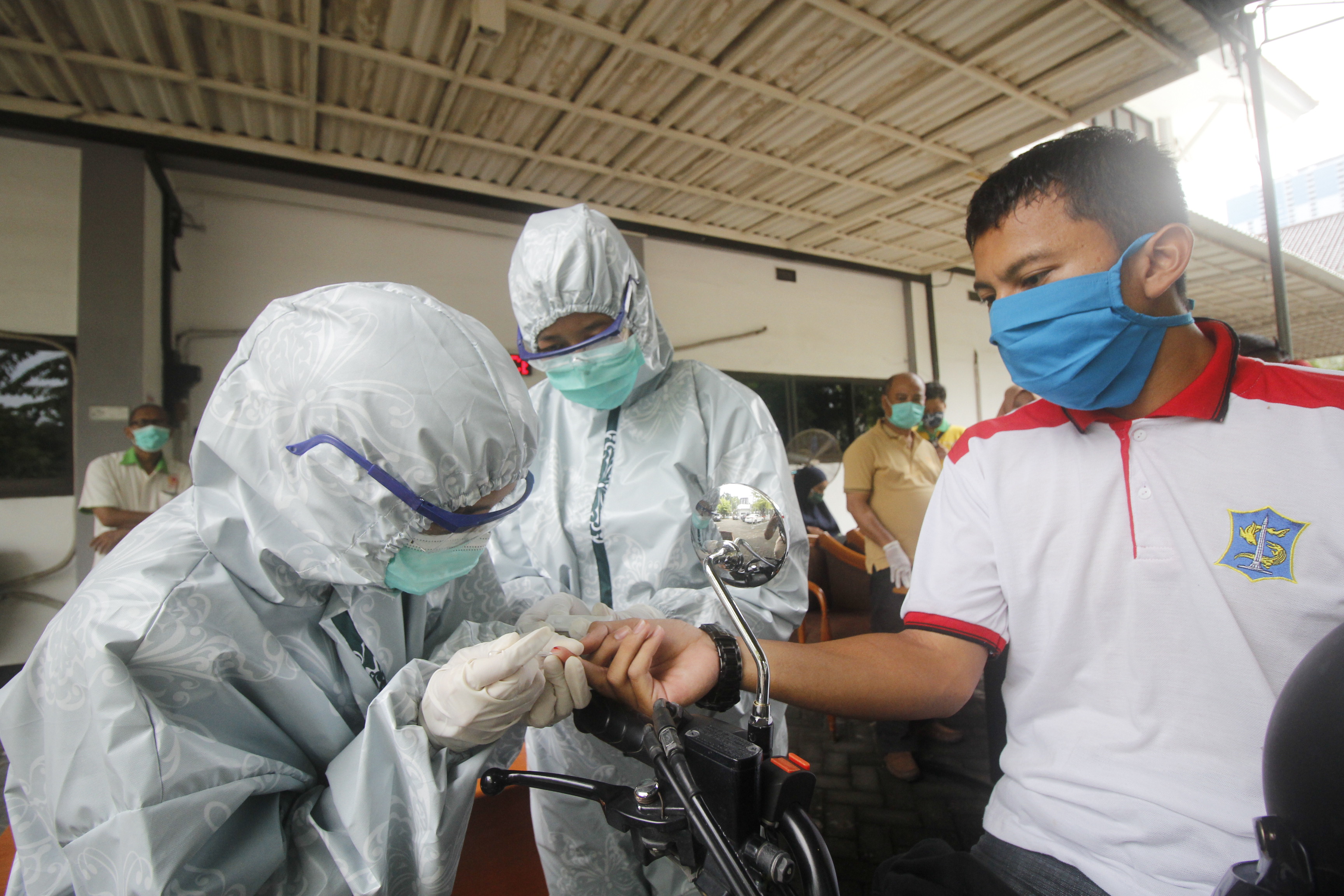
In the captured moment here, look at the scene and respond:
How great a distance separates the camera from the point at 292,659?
0.97 meters

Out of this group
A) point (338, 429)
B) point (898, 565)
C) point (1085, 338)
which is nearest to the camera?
point (338, 429)

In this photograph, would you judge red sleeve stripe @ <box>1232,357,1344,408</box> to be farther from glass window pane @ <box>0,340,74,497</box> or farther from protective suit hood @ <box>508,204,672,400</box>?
glass window pane @ <box>0,340,74,497</box>

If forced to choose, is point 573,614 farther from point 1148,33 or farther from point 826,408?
point 826,408

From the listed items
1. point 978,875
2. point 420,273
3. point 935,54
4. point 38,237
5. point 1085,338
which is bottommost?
point 978,875

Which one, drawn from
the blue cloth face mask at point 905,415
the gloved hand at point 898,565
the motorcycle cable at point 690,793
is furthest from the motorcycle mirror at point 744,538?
the blue cloth face mask at point 905,415

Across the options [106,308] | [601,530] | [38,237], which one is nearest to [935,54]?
[601,530]

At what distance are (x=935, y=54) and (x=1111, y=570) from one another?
4.93 m

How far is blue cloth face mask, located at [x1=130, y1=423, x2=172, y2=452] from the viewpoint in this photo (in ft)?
14.0

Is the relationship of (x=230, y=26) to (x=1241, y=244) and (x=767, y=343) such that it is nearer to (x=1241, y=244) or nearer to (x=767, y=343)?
(x=767, y=343)

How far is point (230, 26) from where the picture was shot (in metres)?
3.97

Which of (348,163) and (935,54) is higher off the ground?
(935,54)

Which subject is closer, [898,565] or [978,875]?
[978,875]

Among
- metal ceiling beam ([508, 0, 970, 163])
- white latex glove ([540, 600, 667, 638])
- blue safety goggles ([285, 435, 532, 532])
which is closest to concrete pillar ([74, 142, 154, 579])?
metal ceiling beam ([508, 0, 970, 163])

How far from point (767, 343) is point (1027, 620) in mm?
7725
